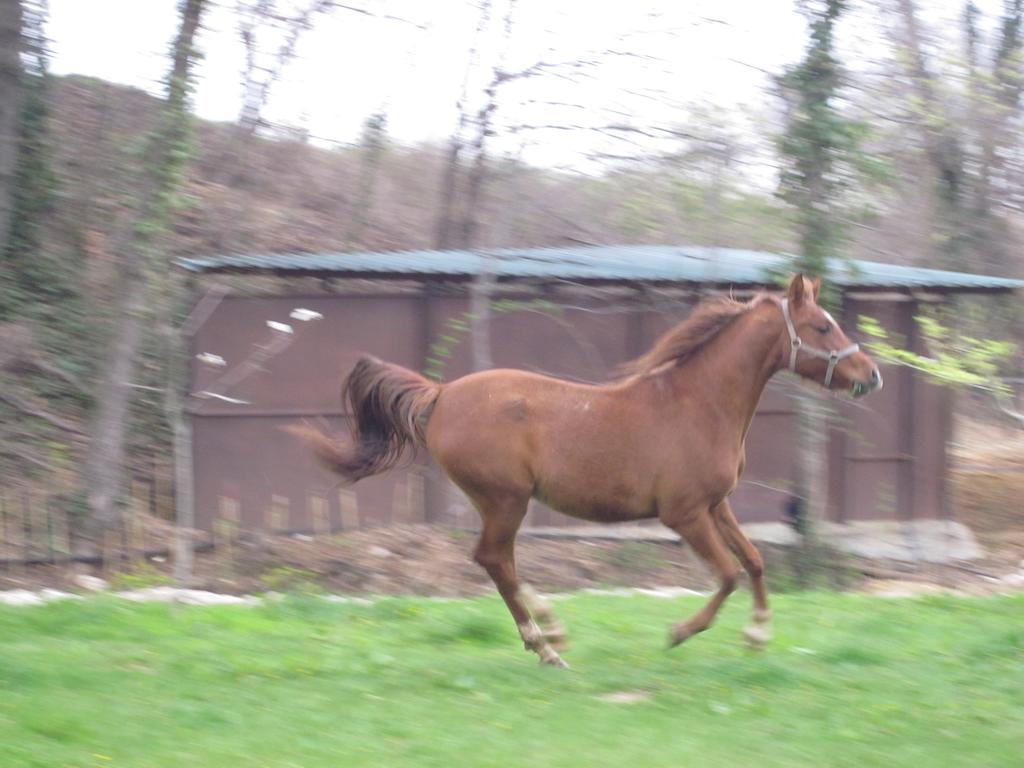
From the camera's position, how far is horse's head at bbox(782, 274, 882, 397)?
24.2 feet

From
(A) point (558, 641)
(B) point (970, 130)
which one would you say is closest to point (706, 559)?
(A) point (558, 641)

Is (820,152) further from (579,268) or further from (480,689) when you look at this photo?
(480,689)

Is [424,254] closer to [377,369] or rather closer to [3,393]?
[3,393]

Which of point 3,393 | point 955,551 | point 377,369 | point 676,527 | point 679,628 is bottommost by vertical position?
point 955,551

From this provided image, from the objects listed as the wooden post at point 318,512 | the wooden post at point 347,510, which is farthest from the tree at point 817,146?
the wooden post at point 318,512

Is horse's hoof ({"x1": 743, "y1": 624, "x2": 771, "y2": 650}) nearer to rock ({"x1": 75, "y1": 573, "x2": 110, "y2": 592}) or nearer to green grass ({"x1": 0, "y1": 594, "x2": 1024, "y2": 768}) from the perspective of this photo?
green grass ({"x1": 0, "y1": 594, "x2": 1024, "y2": 768})

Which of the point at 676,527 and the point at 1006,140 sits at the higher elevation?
the point at 1006,140

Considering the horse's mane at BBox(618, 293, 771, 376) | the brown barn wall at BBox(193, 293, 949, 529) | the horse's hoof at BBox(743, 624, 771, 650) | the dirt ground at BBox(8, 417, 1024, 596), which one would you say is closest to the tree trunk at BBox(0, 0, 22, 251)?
the brown barn wall at BBox(193, 293, 949, 529)

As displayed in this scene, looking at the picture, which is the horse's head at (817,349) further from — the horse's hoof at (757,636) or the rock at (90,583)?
the rock at (90,583)

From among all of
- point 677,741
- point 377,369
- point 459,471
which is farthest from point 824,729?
point 377,369

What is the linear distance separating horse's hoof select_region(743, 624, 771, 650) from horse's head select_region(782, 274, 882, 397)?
1.62 metres

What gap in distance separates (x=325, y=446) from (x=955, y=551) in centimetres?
887

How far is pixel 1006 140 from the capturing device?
49.1ft

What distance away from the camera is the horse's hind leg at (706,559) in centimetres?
683
